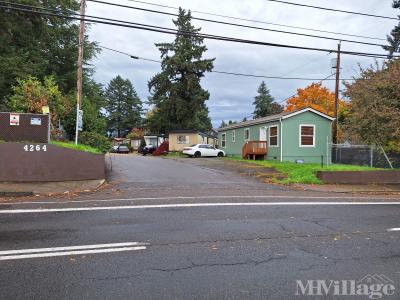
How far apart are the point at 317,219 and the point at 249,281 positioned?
495 centimetres

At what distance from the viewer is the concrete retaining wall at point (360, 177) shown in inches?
733

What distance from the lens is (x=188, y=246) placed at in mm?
7016

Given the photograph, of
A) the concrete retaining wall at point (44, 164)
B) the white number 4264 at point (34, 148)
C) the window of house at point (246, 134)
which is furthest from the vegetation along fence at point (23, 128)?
the window of house at point (246, 134)

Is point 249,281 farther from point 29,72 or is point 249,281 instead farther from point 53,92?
point 29,72

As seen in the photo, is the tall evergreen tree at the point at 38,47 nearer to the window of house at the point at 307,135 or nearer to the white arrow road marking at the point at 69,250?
the window of house at the point at 307,135

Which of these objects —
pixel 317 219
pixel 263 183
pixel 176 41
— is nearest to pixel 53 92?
pixel 263 183

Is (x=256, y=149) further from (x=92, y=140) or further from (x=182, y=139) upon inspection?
→ (x=182, y=139)

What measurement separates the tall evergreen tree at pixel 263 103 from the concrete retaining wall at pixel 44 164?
65039 millimetres

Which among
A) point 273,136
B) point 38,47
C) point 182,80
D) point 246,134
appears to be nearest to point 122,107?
point 182,80

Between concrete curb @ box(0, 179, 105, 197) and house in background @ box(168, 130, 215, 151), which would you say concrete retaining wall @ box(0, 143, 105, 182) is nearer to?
concrete curb @ box(0, 179, 105, 197)

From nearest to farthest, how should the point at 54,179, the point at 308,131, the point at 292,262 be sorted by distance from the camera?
the point at 292,262
the point at 54,179
the point at 308,131

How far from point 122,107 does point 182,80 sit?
5178 centimetres

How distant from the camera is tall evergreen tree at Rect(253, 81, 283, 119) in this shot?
80188 mm

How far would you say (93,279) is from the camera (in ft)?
17.3
